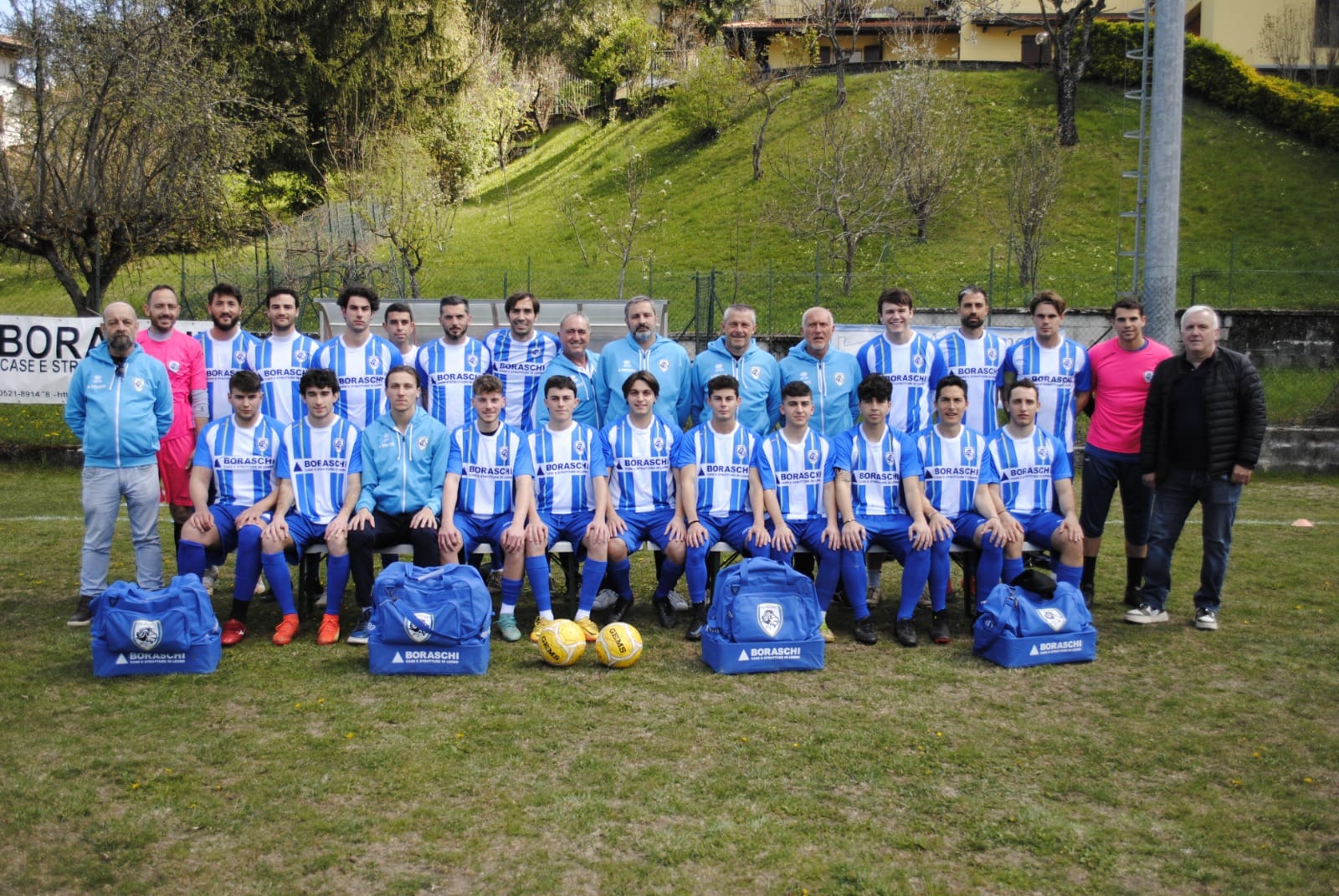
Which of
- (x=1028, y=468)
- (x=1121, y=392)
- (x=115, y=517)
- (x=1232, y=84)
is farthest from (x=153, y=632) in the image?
(x=1232, y=84)

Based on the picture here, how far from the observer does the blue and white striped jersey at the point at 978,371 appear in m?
7.30

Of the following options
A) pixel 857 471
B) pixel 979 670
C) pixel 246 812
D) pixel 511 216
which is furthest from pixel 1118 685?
pixel 511 216

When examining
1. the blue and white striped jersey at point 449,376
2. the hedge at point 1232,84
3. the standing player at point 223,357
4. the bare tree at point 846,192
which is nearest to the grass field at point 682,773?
the standing player at point 223,357

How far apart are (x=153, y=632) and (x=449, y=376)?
8.82 feet

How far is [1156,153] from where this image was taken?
9.93 meters

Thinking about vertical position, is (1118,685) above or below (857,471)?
below

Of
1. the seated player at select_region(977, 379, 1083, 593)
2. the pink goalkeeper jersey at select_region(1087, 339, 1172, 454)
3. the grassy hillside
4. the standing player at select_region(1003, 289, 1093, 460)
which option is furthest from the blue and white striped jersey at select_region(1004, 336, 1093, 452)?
the grassy hillside

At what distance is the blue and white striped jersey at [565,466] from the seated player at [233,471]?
62.7 inches

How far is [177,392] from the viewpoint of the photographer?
7.13 metres

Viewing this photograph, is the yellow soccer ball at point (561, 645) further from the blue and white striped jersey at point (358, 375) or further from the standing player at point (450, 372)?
the blue and white striped jersey at point (358, 375)

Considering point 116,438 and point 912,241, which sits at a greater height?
point 912,241

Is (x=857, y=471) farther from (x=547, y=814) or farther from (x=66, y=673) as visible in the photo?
(x=66, y=673)

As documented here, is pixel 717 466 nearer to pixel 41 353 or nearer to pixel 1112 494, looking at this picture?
pixel 1112 494

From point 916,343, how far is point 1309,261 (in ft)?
69.1
